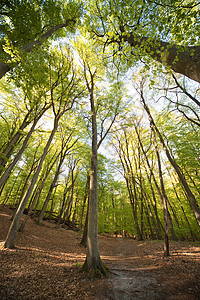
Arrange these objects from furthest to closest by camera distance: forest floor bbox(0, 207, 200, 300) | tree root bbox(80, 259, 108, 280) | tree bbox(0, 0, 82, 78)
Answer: tree bbox(0, 0, 82, 78) < tree root bbox(80, 259, 108, 280) < forest floor bbox(0, 207, 200, 300)

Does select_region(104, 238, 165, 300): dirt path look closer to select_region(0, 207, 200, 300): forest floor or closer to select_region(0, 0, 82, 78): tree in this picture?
select_region(0, 207, 200, 300): forest floor

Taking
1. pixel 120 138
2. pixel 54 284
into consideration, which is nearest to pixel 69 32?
pixel 120 138

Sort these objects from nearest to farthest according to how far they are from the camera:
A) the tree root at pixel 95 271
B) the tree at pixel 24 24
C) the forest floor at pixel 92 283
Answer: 1. the forest floor at pixel 92 283
2. the tree root at pixel 95 271
3. the tree at pixel 24 24

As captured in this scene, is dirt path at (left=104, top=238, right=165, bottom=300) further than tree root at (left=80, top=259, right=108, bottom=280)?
No

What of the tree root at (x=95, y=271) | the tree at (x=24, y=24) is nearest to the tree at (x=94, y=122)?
the tree root at (x=95, y=271)

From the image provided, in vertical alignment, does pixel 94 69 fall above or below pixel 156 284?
above

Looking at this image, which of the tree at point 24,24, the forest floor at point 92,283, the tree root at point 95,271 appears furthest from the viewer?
the tree at point 24,24

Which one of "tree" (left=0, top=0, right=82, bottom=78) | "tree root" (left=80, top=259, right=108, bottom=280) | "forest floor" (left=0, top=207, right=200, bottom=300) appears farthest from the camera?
"tree" (left=0, top=0, right=82, bottom=78)

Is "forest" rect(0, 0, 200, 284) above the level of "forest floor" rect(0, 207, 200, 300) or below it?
above

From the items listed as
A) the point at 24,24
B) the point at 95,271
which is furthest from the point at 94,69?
the point at 95,271

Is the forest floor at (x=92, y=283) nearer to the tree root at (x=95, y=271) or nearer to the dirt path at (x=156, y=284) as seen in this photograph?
the dirt path at (x=156, y=284)

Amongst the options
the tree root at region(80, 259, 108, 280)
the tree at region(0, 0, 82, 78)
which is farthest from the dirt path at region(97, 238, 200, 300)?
the tree at region(0, 0, 82, 78)

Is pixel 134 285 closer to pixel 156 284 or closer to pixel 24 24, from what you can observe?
pixel 156 284

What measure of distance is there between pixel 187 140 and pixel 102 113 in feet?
28.9
